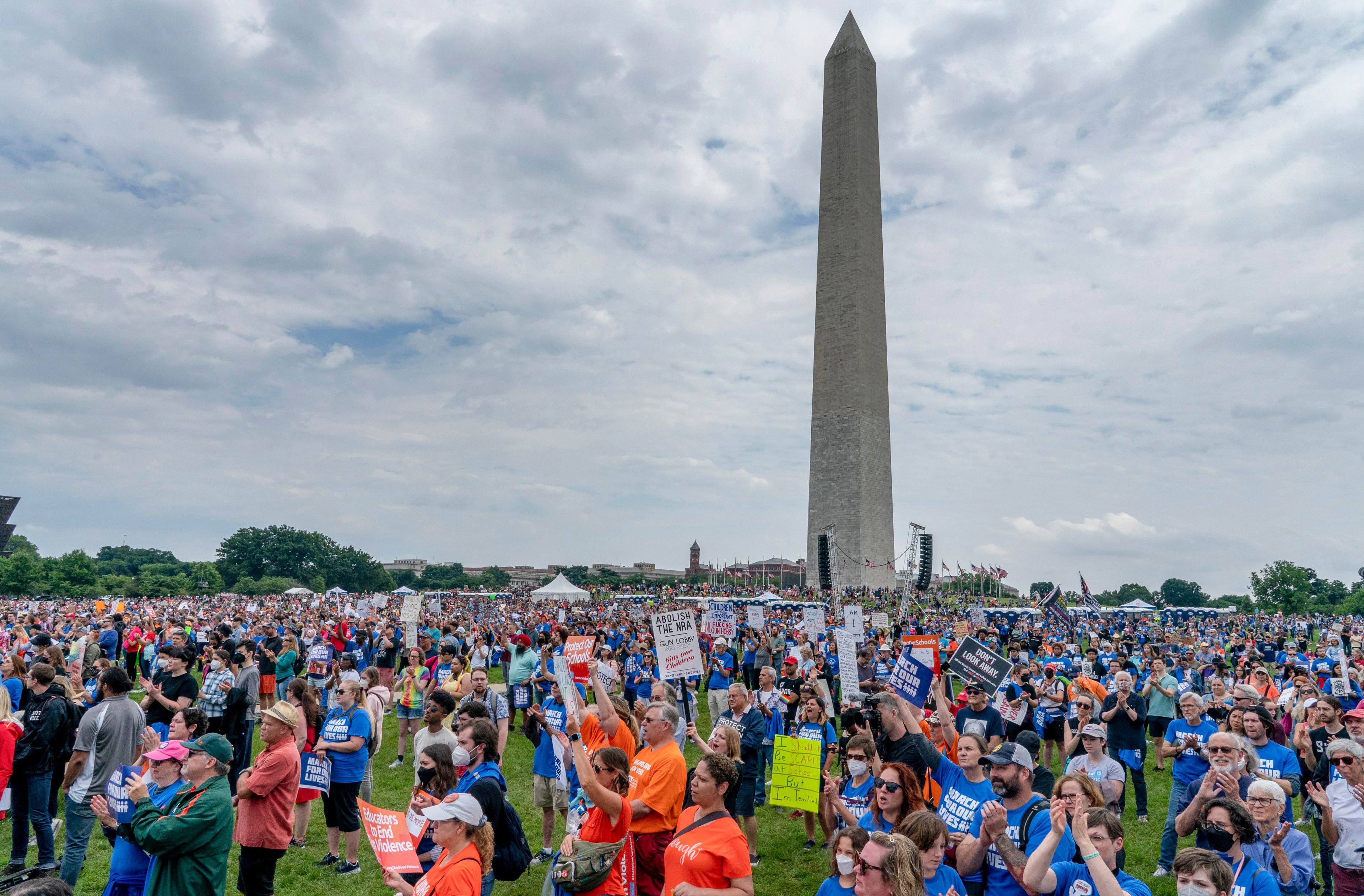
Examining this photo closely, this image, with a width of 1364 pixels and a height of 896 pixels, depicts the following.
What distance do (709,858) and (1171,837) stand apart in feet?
18.7

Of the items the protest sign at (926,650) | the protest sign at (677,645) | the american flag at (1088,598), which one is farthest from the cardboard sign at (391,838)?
the american flag at (1088,598)

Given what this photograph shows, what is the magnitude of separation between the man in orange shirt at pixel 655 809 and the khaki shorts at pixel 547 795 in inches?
117

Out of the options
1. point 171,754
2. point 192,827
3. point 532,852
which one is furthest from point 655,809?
point 532,852

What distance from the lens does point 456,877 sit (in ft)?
13.0

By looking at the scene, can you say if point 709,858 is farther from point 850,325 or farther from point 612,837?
point 850,325

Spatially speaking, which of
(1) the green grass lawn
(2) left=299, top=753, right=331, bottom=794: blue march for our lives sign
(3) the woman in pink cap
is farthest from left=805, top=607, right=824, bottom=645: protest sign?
(3) the woman in pink cap

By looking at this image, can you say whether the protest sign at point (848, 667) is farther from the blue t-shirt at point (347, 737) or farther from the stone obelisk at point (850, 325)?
the stone obelisk at point (850, 325)

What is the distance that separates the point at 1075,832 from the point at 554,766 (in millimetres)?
5224

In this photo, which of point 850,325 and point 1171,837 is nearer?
point 1171,837

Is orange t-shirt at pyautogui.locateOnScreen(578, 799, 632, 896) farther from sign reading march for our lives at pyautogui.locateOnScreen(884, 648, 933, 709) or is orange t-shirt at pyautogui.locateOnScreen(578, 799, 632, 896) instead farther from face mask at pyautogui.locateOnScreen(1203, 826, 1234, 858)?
sign reading march for our lives at pyautogui.locateOnScreen(884, 648, 933, 709)

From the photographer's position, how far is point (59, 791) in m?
10.2

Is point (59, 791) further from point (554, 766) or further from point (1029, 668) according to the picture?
point (1029, 668)

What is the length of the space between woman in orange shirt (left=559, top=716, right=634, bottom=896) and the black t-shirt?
18.6ft

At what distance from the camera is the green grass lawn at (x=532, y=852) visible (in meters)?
7.53
